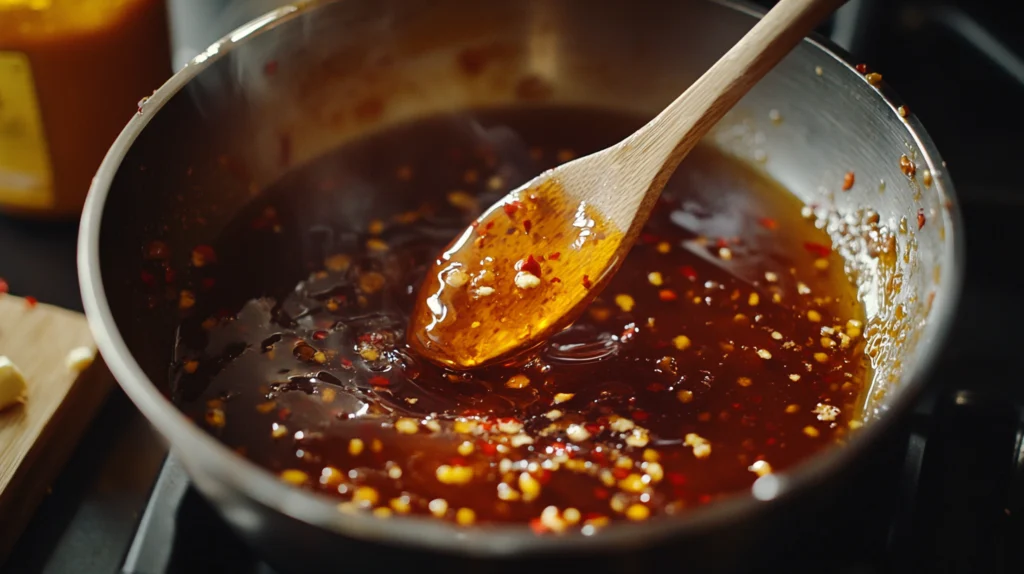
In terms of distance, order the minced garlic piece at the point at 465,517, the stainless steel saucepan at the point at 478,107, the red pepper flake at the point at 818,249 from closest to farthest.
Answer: the stainless steel saucepan at the point at 478,107 < the minced garlic piece at the point at 465,517 < the red pepper flake at the point at 818,249

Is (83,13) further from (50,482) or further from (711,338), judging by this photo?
(711,338)

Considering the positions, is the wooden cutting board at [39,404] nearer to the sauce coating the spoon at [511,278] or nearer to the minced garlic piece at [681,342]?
the sauce coating the spoon at [511,278]

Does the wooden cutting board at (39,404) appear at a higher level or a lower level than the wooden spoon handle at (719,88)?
lower

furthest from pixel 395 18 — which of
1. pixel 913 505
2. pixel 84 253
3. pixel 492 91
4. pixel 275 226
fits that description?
pixel 913 505

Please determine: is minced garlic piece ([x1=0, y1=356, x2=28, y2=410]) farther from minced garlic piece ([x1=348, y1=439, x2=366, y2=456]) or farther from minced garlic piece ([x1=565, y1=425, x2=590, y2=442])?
minced garlic piece ([x1=565, y1=425, x2=590, y2=442])

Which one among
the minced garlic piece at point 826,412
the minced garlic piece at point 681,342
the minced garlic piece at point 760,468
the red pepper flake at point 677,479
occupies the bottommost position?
the red pepper flake at point 677,479

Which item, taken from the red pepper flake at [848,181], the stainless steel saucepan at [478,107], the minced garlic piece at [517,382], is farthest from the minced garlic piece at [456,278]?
the red pepper flake at [848,181]

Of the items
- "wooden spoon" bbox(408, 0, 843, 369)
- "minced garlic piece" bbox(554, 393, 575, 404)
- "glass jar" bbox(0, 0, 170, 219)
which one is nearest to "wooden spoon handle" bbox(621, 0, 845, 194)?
"wooden spoon" bbox(408, 0, 843, 369)
